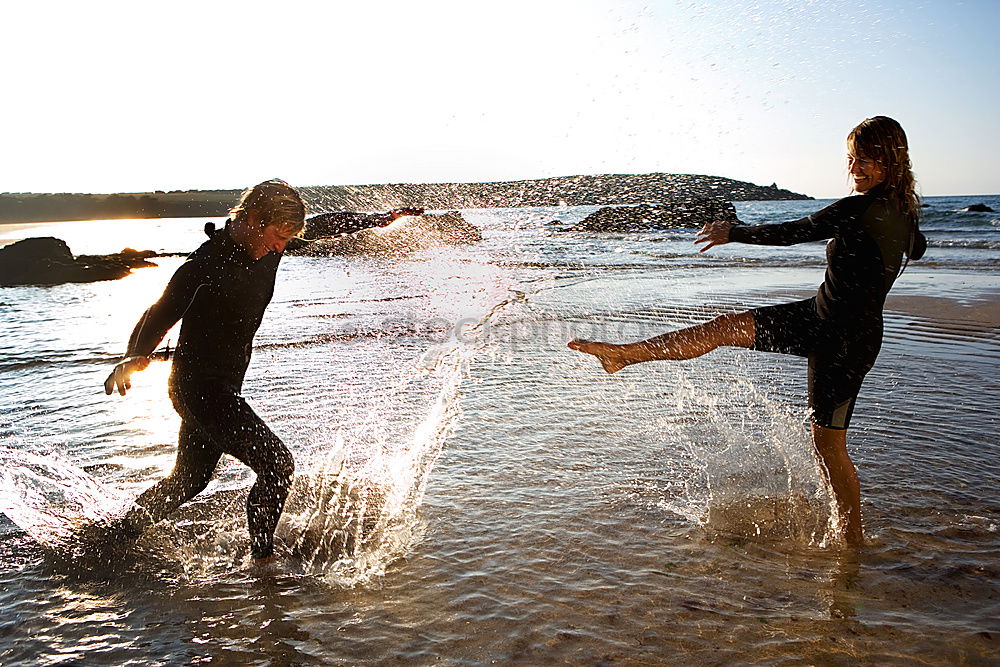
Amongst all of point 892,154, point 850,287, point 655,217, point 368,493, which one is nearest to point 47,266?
point 368,493

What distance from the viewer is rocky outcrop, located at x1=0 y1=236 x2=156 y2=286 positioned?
18.6m

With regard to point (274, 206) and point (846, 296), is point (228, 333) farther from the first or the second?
point (846, 296)

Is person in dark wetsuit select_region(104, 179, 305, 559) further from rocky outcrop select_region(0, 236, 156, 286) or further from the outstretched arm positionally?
rocky outcrop select_region(0, 236, 156, 286)

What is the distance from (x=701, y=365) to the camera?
7879 mm

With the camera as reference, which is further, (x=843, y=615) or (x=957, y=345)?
(x=957, y=345)

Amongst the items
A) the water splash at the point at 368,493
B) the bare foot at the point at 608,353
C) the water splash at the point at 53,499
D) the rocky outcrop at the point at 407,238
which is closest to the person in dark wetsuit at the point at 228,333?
the water splash at the point at 368,493

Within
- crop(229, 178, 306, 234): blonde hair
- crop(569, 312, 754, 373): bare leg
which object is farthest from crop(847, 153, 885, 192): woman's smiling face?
crop(229, 178, 306, 234): blonde hair

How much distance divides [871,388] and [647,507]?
11.7ft

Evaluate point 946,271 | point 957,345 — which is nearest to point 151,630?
point 957,345

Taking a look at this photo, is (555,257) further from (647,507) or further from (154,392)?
(647,507)

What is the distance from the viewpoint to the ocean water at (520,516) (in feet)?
10.3

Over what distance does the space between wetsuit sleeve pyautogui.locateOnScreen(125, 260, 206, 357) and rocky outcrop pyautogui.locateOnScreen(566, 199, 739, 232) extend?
37.5 m

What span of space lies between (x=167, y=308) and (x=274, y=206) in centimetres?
66

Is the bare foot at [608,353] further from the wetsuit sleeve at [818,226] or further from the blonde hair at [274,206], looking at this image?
the blonde hair at [274,206]
